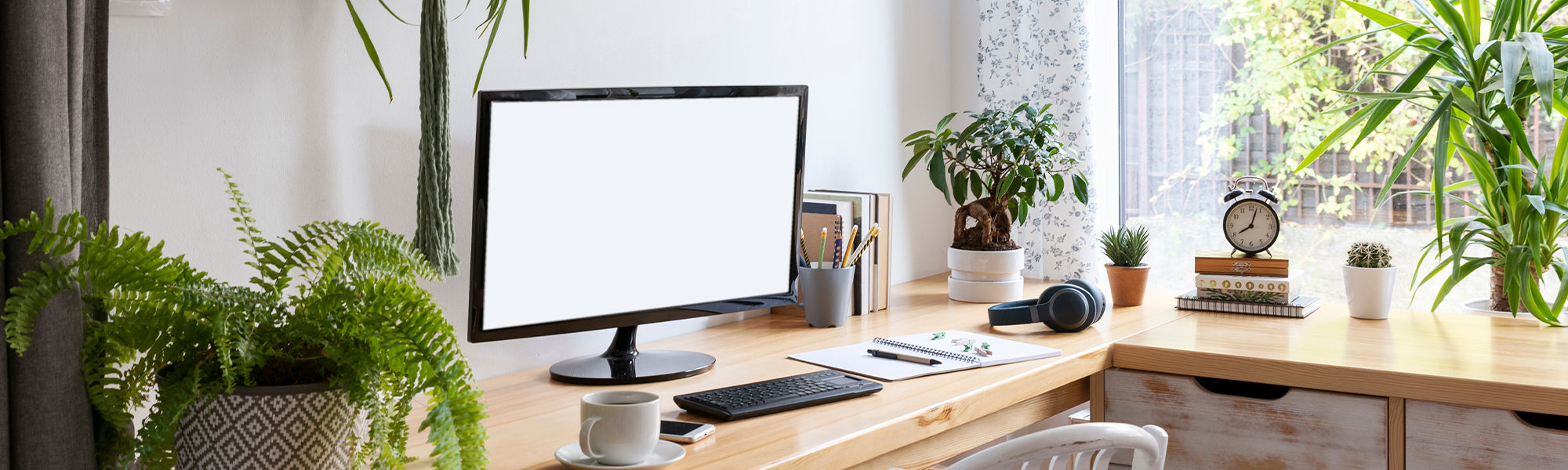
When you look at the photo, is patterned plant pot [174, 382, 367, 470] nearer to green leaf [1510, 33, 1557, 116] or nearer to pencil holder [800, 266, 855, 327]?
pencil holder [800, 266, 855, 327]

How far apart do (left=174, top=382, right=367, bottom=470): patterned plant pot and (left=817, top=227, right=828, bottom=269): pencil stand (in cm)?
102

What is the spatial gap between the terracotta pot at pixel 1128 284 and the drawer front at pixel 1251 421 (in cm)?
32

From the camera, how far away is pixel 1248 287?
1.95 metres

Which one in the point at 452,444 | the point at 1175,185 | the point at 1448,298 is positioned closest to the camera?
the point at 452,444

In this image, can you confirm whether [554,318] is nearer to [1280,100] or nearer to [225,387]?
[225,387]

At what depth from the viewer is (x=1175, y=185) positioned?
2400 mm

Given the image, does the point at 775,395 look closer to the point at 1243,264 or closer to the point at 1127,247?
the point at 1127,247

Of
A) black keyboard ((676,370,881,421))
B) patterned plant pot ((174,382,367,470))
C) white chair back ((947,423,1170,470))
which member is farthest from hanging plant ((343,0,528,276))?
white chair back ((947,423,1170,470))

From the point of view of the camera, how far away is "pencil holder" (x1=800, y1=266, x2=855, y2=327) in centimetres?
178

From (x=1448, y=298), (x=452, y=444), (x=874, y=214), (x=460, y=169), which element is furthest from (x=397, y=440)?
(x=1448, y=298)

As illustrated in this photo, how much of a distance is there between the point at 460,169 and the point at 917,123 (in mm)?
1194

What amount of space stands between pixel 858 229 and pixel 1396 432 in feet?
2.81

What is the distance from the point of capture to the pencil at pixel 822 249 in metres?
1.81

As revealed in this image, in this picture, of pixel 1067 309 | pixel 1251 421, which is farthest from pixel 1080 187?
pixel 1251 421
